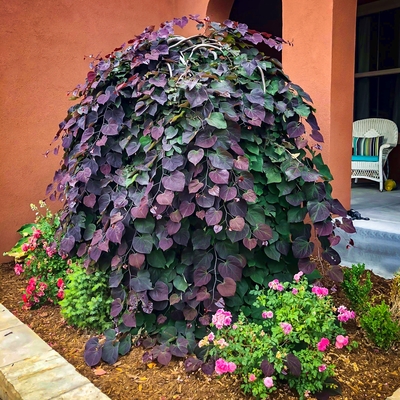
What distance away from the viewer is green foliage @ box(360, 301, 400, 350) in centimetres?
199

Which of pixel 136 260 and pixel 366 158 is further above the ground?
pixel 366 158

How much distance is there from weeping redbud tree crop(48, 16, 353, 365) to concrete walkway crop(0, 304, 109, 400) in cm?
19

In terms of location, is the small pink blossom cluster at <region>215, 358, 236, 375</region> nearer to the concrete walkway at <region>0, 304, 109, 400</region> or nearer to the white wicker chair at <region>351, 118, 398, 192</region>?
the concrete walkway at <region>0, 304, 109, 400</region>

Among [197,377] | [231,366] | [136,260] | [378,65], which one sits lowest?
[197,377]

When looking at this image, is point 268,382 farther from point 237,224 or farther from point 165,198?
point 165,198

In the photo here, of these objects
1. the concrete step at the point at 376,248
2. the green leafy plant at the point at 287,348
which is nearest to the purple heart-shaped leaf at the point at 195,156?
the green leafy plant at the point at 287,348

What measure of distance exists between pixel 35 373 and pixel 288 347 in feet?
3.95

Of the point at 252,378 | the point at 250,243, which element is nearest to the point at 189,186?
the point at 250,243

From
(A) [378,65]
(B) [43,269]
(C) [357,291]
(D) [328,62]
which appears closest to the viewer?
(C) [357,291]

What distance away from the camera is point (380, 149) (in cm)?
496

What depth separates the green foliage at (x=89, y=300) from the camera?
2.29 m

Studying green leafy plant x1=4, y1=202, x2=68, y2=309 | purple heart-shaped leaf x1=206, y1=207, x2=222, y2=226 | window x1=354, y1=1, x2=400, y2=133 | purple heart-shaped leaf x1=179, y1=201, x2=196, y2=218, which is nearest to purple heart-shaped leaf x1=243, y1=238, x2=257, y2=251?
purple heart-shaped leaf x1=206, y1=207, x2=222, y2=226

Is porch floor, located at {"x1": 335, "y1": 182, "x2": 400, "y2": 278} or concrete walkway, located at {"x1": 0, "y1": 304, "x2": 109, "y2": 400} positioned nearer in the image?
concrete walkway, located at {"x1": 0, "y1": 304, "x2": 109, "y2": 400}

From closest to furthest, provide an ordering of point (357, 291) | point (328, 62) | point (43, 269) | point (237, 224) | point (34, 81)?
point (237, 224)
point (357, 291)
point (43, 269)
point (328, 62)
point (34, 81)
